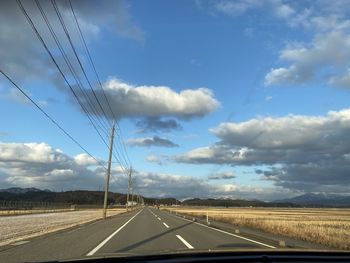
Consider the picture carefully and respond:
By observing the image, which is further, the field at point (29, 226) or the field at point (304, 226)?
the field at point (29, 226)

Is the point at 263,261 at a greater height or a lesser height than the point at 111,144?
lesser

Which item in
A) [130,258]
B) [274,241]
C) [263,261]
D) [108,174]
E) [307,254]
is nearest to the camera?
[263,261]

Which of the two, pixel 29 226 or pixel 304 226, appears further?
pixel 304 226

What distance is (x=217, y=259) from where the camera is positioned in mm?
5281

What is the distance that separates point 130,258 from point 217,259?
1.00 metres

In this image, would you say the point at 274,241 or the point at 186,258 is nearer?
the point at 186,258

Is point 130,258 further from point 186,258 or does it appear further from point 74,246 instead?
point 74,246

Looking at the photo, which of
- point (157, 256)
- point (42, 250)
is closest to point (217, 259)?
point (157, 256)

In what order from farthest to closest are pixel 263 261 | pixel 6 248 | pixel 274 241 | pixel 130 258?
pixel 274 241 → pixel 6 248 → pixel 130 258 → pixel 263 261

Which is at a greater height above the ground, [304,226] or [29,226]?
[304,226]

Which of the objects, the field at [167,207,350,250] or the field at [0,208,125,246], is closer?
the field at [167,207,350,250]

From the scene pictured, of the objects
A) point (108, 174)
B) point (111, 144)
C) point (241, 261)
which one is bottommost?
point (241, 261)

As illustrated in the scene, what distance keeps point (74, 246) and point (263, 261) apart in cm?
1248

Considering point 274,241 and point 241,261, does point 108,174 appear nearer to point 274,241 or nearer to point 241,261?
point 274,241
